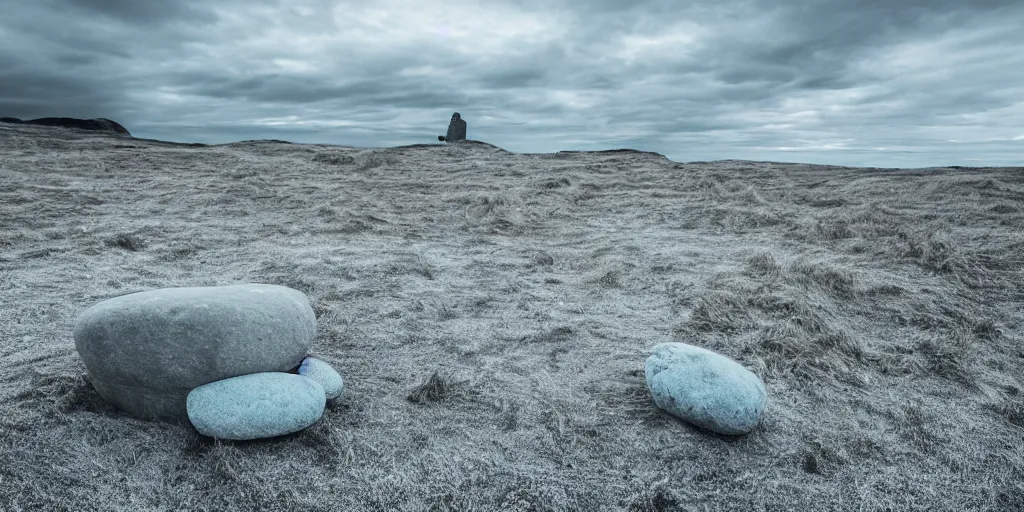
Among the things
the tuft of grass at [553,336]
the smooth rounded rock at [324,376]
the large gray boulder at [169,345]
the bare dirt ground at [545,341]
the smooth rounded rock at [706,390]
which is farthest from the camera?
the tuft of grass at [553,336]

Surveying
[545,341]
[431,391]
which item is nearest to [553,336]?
[545,341]

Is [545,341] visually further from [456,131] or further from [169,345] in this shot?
[456,131]

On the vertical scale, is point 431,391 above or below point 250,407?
below

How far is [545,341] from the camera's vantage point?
4.04 m

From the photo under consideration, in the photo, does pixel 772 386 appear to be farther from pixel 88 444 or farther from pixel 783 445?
pixel 88 444

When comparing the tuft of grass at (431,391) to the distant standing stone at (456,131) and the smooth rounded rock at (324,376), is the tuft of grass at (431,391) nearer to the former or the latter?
the smooth rounded rock at (324,376)

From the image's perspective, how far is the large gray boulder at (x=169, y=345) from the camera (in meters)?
2.59

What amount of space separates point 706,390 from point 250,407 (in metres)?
2.20

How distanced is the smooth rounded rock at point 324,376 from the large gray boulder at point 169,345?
225 millimetres

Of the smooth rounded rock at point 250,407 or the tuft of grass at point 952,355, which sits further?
the tuft of grass at point 952,355

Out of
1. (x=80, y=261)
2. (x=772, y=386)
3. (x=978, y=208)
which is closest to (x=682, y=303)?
(x=772, y=386)

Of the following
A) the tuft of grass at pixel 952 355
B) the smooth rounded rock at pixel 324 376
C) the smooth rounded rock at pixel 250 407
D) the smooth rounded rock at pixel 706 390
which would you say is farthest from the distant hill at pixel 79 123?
the tuft of grass at pixel 952 355

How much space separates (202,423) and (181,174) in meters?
10.1

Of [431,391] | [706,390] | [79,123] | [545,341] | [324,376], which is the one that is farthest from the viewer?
[79,123]
